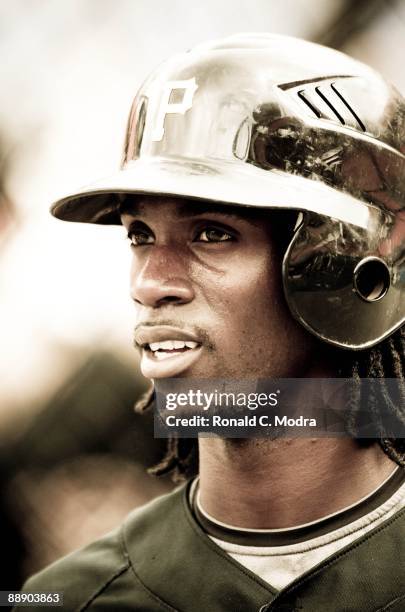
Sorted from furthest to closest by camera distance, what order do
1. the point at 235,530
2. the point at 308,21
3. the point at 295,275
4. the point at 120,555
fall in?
the point at 308,21 < the point at 120,555 < the point at 235,530 < the point at 295,275

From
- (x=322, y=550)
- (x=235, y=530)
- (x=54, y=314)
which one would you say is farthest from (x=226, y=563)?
(x=54, y=314)

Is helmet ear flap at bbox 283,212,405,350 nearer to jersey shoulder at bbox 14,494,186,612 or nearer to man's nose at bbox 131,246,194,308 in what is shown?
man's nose at bbox 131,246,194,308

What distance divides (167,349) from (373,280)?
0.52 meters

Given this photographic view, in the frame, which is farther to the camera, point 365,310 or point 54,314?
point 54,314

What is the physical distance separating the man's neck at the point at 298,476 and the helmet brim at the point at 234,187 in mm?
557

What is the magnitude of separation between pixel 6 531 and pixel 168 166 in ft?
7.89

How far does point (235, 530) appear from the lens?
217 cm

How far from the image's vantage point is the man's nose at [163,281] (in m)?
2.03

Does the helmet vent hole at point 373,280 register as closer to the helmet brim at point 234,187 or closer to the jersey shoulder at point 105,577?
the helmet brim at point 234,187

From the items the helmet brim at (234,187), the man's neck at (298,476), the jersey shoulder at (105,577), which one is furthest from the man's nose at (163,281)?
the jersey shoulder at (105,577)

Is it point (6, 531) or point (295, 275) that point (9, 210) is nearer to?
point (6, 531)

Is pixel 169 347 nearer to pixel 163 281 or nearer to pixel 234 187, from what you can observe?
pixel 163 281

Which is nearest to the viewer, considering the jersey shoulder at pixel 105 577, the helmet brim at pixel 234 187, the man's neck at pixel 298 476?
the helmet brim at pixel 234 187

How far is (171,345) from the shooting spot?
205 cm
